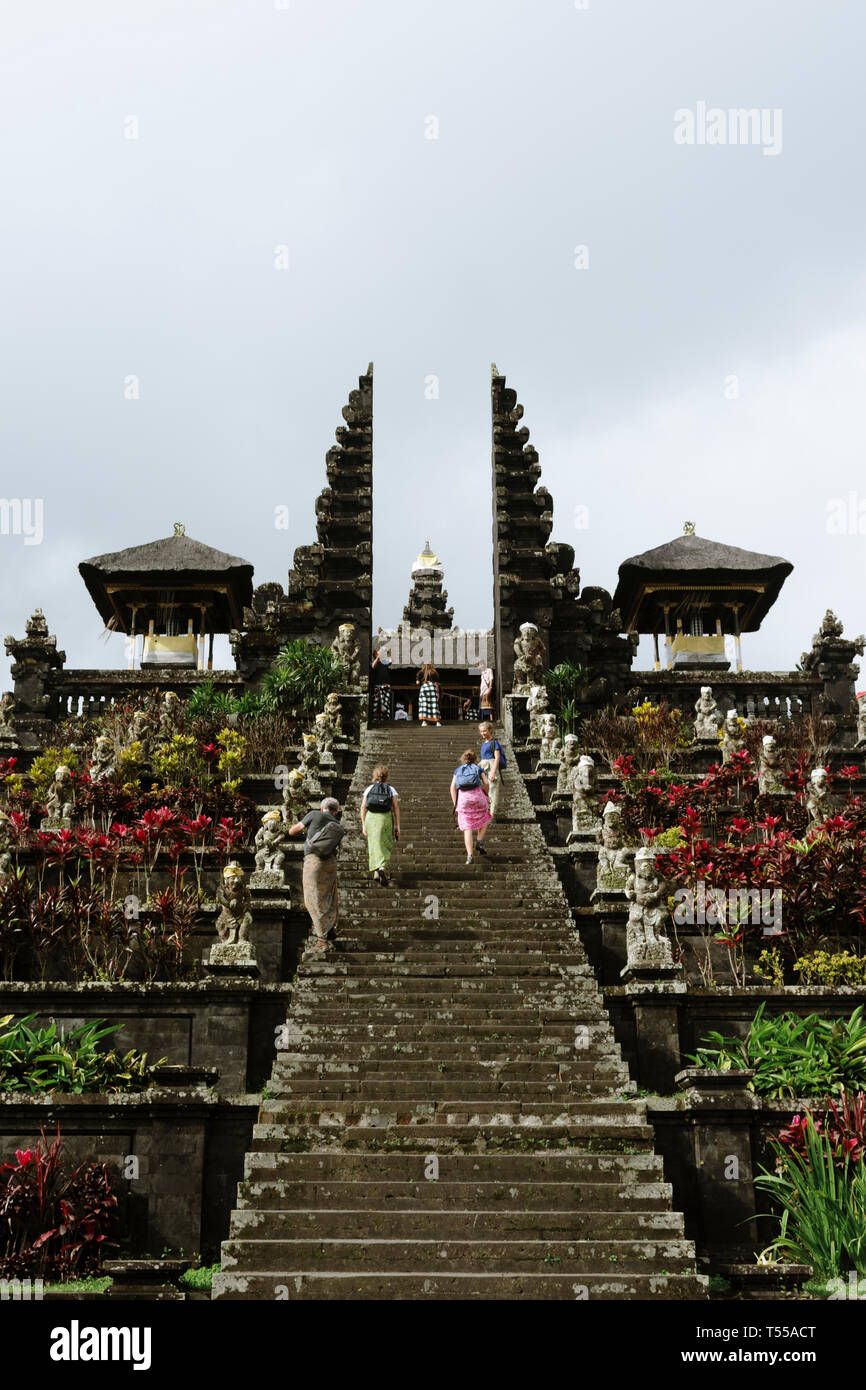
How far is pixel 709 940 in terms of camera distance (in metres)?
12.3

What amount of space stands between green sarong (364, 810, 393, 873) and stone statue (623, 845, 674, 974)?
9.14 feet

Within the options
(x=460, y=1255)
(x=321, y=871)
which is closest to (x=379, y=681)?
(x=321, y=871)

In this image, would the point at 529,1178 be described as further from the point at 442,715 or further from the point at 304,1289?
the point at 442,715

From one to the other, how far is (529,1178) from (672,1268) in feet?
3.77

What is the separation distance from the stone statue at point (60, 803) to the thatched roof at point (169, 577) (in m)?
15.7

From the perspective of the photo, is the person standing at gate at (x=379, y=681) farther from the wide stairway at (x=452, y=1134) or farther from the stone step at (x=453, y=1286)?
the stone step at (x=453, y=1286)

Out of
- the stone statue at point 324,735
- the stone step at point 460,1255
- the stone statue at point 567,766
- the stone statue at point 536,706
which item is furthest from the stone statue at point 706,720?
the stone step at point 460,1255

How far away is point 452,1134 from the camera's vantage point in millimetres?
9406

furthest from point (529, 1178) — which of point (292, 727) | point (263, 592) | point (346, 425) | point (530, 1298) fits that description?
point (346, 425)

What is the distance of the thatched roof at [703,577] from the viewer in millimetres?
30250

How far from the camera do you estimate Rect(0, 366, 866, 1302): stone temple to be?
868 centimetres

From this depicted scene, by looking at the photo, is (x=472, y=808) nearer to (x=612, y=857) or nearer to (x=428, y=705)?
(x=612, y=857)

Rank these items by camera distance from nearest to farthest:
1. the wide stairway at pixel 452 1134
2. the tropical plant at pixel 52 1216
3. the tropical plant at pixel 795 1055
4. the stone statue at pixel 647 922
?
the wide stairway at pixel 452 1134 → the tropical plant at pixel 52 1216 → the tropical plant at pixel 795 1055 → the stone statue at pixel 647 922

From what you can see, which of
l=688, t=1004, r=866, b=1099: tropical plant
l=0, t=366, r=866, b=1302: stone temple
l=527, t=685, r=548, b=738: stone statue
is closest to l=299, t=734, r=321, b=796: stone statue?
l=0, t=366, r=866, b=1302: stone temple
